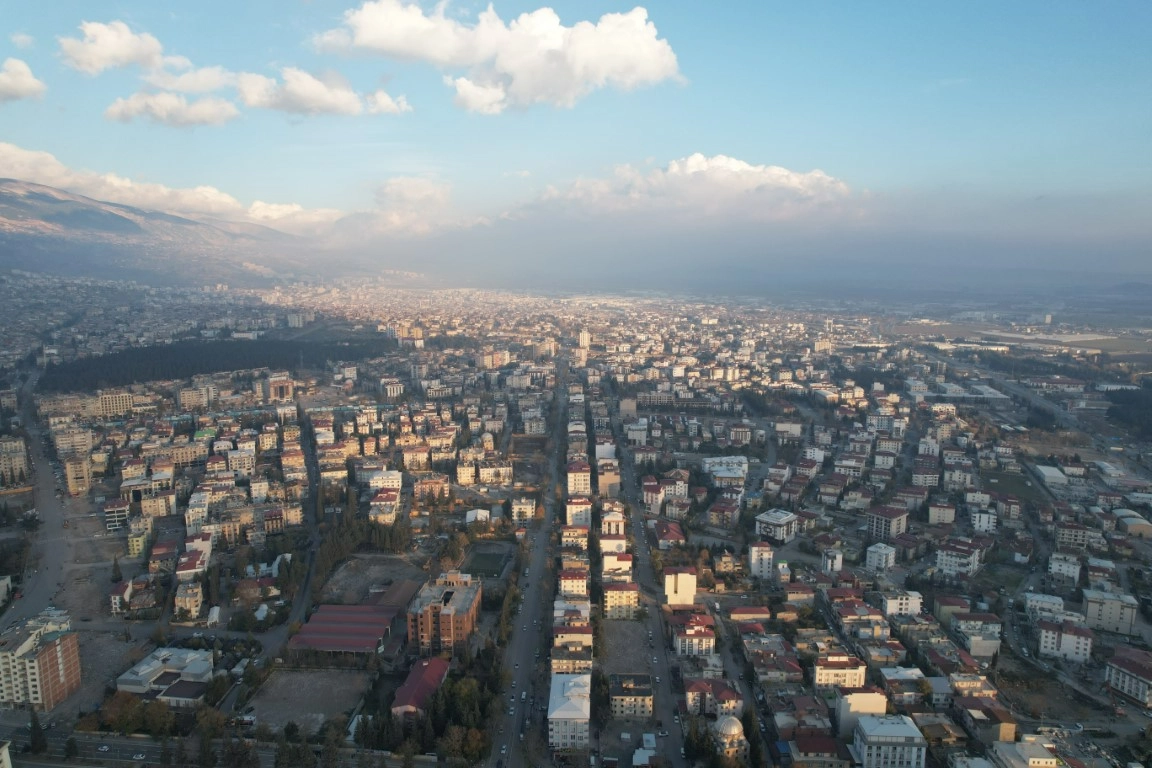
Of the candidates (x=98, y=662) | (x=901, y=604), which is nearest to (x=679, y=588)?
(x=901, y=604)

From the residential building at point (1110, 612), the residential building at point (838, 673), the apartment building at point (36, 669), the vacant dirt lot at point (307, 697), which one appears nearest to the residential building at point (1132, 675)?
the residential building at point (1110, 612)

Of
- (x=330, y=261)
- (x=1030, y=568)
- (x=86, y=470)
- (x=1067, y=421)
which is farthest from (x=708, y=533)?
(x=330, y=261)

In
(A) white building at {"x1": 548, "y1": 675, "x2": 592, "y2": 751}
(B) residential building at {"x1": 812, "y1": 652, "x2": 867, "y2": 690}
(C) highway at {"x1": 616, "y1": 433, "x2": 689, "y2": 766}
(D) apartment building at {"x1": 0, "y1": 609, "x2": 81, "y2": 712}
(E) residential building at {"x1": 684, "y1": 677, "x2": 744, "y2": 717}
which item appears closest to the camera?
(A) white building at {"x1": 548, "y1": 675, "x2": 592, "y2": 751}

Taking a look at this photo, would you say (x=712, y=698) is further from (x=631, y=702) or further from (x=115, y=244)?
(x=115, y=244)

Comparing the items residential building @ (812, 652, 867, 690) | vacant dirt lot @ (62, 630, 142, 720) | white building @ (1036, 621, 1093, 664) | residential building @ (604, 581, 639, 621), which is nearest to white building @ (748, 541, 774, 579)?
residential building @ (604, 581, 639, 621)

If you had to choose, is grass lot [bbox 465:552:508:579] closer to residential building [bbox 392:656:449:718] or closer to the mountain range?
residential building [bbox 392:656:449:718]

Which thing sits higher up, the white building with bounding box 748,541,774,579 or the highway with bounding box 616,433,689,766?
the white building with bounding box 748,541,774,579
